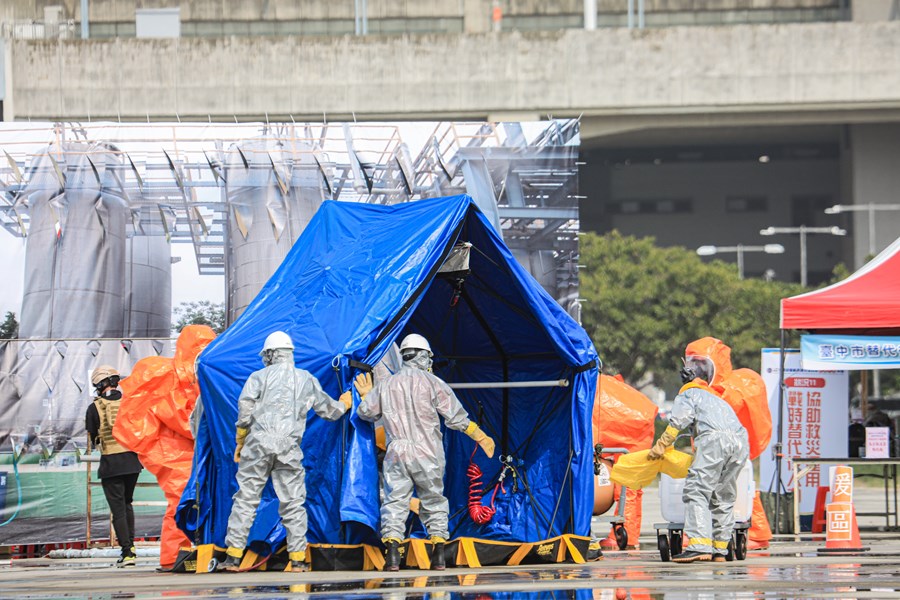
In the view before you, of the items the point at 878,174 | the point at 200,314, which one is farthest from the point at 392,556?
the point at 878,174

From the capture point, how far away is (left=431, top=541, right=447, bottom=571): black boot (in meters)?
11.1

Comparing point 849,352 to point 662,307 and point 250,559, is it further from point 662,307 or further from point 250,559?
point 662,307

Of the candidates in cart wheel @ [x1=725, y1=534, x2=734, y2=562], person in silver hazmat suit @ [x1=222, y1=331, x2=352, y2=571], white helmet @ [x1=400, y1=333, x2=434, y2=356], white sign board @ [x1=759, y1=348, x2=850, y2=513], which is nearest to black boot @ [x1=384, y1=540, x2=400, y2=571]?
person in silver hazmat suit @ [x1=222, y1=331, x2=352, y2=571]

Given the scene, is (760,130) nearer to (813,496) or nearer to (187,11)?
(187,11)

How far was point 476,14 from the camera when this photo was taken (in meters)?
46.8

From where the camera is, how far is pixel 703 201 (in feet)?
212

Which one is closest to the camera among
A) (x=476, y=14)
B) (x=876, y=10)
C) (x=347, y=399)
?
(x=347, y=399)

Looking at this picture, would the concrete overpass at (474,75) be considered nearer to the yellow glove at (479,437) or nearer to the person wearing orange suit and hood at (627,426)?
the person wearing orange suit and hood at (627,426)

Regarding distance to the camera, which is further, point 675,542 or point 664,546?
point 675,542

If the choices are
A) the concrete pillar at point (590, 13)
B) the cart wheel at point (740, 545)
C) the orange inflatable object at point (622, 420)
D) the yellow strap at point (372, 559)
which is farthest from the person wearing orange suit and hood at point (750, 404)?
the concrete pillar at point (590, 13)

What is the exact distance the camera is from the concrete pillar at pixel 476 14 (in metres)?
46.7

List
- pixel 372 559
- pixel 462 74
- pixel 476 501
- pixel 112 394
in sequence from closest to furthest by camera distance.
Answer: pixel 372 559
pixel 476 501
pixel 112 394
pixel 462 74

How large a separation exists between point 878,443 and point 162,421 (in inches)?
347

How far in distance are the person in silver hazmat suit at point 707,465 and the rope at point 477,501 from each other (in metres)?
1.54
